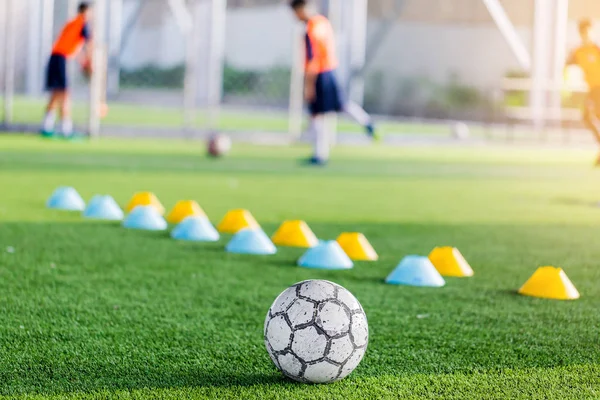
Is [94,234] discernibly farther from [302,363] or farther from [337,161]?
[337,161]

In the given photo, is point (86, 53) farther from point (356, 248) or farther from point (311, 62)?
point (356, 248)

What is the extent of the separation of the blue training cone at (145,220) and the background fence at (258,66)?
1014cm

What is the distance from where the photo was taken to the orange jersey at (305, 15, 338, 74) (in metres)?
12.2

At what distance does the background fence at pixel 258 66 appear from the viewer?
1925cm

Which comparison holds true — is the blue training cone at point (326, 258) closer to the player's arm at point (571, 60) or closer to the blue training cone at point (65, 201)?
the blue training cone at point (65, 201)

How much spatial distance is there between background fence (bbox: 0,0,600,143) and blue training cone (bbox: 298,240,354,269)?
1182 cm

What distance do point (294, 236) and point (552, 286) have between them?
1.98 meters

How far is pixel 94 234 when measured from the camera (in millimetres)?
6543

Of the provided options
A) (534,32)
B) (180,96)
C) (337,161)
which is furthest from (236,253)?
(534,32)

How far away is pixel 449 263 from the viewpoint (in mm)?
5578

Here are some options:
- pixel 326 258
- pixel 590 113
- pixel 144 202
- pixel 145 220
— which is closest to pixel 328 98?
pixel 590 113

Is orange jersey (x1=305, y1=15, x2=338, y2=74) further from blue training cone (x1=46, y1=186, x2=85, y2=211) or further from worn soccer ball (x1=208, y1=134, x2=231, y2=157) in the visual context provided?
blue training cone (x1=46, y1=186, x2=85, y2=211)

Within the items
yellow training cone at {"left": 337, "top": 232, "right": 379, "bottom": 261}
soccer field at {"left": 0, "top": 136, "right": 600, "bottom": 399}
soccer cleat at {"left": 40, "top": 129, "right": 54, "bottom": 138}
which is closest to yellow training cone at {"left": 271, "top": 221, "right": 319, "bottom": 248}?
soccer field at {"left": 0, "top": 136, "right": 600, "bottom": 399}

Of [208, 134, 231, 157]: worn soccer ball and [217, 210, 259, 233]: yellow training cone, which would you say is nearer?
[217, 210, 259, 233]: yellow training cone
